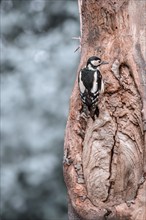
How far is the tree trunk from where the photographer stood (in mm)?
3133

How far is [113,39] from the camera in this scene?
3.25m

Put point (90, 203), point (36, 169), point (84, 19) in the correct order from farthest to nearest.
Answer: point (36, 169) < point (84, 19) < point (90, 203)

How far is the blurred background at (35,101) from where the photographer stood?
5.30 m

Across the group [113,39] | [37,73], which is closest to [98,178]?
[113,39]

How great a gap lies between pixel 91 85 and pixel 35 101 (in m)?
2.39

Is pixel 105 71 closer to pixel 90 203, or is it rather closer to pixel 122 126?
pixel 122 126

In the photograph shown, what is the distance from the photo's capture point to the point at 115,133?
3162 millimetres

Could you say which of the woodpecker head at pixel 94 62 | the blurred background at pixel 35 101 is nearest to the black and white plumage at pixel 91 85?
the woodpecker head at pixel 94 62

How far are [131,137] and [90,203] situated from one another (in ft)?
1.06

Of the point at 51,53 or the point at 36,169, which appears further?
the point at 51,53

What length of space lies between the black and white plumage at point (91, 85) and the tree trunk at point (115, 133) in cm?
4

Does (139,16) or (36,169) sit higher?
(139,16)

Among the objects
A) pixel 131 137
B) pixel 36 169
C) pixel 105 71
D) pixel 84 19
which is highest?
pixel 84 19

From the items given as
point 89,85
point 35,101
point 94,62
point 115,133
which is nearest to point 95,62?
point 94,62
